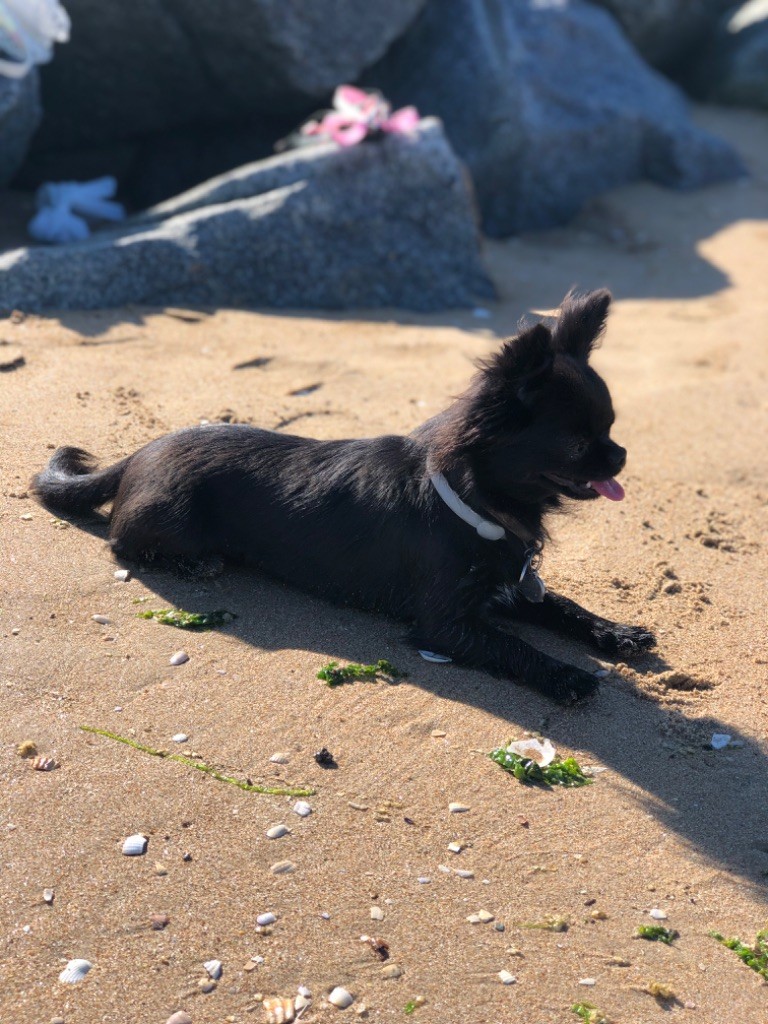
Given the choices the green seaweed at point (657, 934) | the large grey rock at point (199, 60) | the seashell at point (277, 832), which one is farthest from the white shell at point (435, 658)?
the large grey rock at point (199, 60)

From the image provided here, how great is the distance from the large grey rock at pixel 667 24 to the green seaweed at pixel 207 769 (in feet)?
33.3

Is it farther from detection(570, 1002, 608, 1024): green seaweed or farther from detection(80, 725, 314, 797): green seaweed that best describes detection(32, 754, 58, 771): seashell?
detection(570, 1002, 608, 1024): green seaweed

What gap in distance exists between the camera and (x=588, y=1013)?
2850 millimetres

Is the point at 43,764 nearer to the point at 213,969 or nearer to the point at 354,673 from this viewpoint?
the point at 213,969

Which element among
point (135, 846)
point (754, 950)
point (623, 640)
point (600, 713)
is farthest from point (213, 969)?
point (623, 640)

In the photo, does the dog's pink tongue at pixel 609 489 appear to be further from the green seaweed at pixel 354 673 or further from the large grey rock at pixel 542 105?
the large grey rock at pixel 542 105

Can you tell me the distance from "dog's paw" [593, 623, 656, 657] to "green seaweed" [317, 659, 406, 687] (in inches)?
32.7

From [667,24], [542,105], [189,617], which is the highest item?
[667,24]

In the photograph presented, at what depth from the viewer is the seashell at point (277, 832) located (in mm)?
3279

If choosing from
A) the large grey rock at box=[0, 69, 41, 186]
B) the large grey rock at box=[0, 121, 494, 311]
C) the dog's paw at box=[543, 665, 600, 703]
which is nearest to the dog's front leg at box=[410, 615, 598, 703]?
the dog's paw at box=[543, 665, 600, 703]

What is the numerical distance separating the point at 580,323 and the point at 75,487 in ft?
7.04

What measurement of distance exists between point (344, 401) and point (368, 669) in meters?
2.45

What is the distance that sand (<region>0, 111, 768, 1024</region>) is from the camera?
2914 mm

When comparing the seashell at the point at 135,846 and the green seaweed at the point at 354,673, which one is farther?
the green seaweed at the point at 354,673
